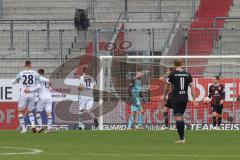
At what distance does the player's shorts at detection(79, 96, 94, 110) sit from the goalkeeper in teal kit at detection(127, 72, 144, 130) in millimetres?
2172

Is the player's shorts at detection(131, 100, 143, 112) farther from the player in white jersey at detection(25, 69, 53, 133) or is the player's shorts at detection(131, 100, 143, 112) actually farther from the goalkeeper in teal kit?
the player in white jersey at detection(25, 69, 53, 133)

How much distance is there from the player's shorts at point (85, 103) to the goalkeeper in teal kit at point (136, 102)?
2172mm

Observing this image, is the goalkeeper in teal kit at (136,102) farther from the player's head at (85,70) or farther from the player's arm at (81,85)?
the player's head at (85,70)

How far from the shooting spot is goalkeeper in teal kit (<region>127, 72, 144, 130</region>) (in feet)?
100

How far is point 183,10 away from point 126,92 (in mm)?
9105

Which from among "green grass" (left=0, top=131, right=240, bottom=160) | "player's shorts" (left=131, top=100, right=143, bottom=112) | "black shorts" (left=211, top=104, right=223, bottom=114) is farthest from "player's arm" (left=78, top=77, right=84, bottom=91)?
"green grass" (left=0, top=131, right=240, bottom=160)

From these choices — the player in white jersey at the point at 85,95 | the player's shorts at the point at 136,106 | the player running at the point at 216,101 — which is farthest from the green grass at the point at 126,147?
the player in white jersey at the point at 85,95

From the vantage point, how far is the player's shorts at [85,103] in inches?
1277

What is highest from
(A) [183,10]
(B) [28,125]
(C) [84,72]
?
(A) [183,10]

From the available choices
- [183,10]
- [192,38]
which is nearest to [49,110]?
[192,38]

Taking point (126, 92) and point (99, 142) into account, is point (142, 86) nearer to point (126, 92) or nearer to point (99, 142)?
point (126, 92)

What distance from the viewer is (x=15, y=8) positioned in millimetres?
42406

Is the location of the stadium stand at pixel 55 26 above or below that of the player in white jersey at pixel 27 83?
above

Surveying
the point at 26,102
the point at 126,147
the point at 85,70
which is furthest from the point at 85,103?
the point at 126,147
